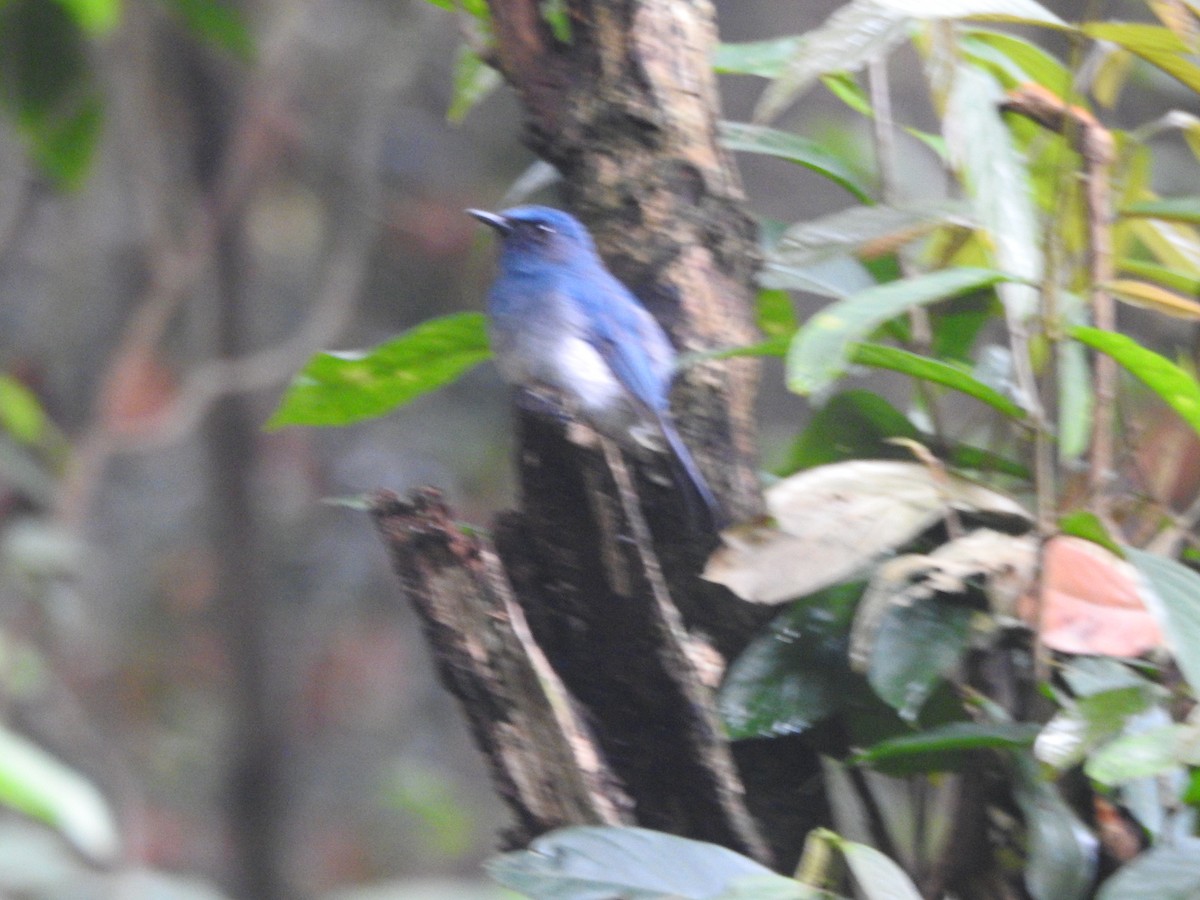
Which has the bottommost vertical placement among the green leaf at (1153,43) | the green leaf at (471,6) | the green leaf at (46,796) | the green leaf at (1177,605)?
the green leaf at (46,796)

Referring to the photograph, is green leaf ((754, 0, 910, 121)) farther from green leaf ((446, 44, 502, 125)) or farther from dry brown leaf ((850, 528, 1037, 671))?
green leaf ((446, 44, 502, 125))

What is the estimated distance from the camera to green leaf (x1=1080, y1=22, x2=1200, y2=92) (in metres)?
1.33

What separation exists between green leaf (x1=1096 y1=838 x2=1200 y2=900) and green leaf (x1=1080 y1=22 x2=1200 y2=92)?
0.78 metres

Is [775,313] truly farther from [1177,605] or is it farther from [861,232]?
[1177,605]

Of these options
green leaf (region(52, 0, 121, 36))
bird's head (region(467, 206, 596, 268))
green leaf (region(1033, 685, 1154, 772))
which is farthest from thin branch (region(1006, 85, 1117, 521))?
green leaf (region(52, 0, 121, 36))

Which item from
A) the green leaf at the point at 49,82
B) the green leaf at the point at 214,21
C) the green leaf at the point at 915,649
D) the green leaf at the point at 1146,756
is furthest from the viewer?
the green leaf at the point at 214,21

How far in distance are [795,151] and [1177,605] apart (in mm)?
737

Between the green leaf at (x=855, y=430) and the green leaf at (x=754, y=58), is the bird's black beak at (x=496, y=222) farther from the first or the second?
the green leaf at (x=855, y=430)

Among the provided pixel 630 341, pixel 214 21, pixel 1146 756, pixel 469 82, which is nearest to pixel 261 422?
pixel 214 21

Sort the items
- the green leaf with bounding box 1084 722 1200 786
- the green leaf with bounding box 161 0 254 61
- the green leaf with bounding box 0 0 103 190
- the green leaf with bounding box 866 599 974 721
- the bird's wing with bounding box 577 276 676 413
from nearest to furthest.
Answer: the green leaf with bounding box 1084 722 1200 786 → the green leaf with bounding box 866 599 974 721 → the bird's wing with bounding box 577 276 676 413 → the green leaf with bounding box 0 0 103 190 → the green leaf with bounding box 161 0 254 61

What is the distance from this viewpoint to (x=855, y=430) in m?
1.62

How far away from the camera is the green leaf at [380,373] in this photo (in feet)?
5.24

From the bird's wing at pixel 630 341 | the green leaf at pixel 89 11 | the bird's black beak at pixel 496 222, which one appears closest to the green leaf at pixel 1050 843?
the bird's wing at pixel 630 341

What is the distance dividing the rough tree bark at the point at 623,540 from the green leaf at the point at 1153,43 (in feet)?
1.41
